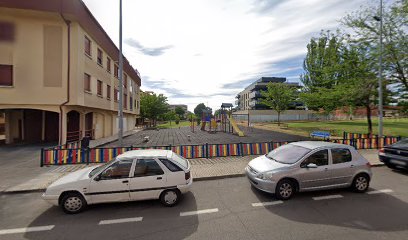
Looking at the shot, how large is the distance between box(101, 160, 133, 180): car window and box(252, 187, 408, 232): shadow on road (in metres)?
3.79

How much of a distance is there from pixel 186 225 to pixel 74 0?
1583 centimetres

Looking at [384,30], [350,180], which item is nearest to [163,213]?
[350,180]

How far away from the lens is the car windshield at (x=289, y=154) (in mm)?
6100

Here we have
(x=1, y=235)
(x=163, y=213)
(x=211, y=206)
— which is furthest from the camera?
(x=211, y=206)

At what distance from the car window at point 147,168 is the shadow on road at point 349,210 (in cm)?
303

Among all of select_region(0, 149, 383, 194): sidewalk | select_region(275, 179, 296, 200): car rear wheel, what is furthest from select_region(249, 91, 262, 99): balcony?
select_region(275, 179, 296, 200): car rear wheel

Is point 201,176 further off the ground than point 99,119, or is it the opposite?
point 99,119

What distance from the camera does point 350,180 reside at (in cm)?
619

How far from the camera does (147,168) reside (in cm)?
548

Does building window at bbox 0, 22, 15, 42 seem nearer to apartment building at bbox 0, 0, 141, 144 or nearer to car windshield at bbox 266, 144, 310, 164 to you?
apartment building at bbox 0, 0, 141, 144

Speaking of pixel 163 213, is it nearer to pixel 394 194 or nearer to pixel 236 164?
pixel 236 164

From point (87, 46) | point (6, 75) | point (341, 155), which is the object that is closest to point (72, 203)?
point (341, 155)

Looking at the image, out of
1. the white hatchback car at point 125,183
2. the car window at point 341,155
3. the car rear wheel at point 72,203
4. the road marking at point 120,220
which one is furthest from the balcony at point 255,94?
the car rear wheel at point 72,203

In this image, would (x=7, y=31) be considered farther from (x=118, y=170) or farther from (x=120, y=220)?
(x=120, y=220)
